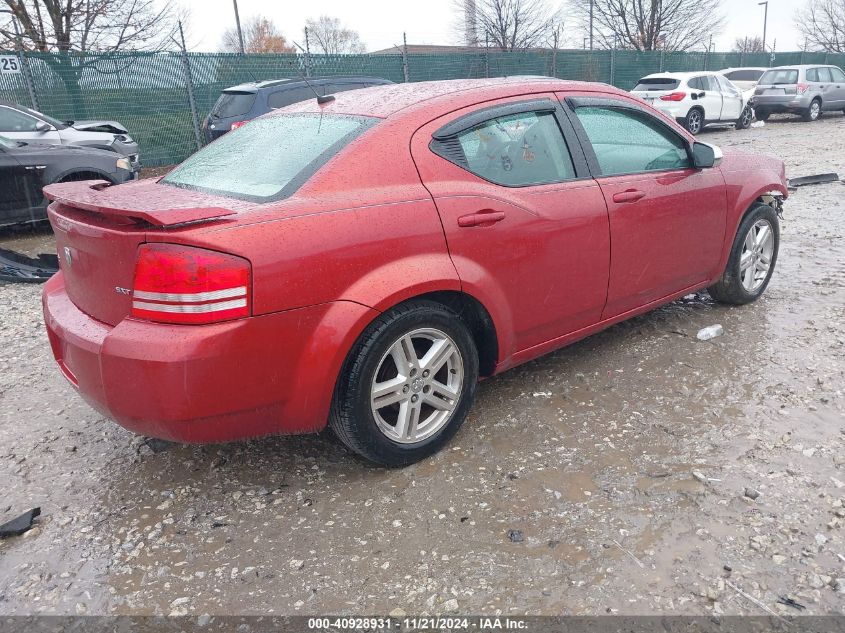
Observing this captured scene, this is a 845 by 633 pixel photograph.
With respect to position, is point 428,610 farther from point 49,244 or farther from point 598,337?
point 49,244

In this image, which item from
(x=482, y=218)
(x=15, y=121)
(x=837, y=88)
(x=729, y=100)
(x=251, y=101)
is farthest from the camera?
(x=837, y=88)

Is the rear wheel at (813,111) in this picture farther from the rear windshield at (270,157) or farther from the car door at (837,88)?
the rear windshield at (270,157)

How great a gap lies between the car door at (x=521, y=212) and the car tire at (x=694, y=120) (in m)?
15.7

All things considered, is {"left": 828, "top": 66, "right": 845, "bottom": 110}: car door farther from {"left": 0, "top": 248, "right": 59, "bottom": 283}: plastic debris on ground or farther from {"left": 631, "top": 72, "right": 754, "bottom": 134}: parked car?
{"left": 0, "top": 248, "right": 59, "bottom": 283}: plastic debris on ground

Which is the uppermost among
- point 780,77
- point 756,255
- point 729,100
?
point 780,77

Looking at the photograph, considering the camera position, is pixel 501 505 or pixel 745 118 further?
pixel 745 118

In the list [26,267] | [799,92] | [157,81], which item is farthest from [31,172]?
[799,92]

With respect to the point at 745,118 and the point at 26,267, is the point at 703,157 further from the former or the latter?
the point at 745,118

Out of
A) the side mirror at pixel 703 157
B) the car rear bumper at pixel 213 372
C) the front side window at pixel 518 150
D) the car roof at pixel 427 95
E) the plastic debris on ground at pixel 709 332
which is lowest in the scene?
the plastic debris on ground at pixel 709 332

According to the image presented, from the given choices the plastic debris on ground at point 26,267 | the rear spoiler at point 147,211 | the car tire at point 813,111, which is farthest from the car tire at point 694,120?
the rear spoiler at point 147,211

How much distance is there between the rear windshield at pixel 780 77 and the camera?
1992 cm

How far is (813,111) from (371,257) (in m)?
21.9

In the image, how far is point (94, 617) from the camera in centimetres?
222

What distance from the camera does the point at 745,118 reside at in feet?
63.6
